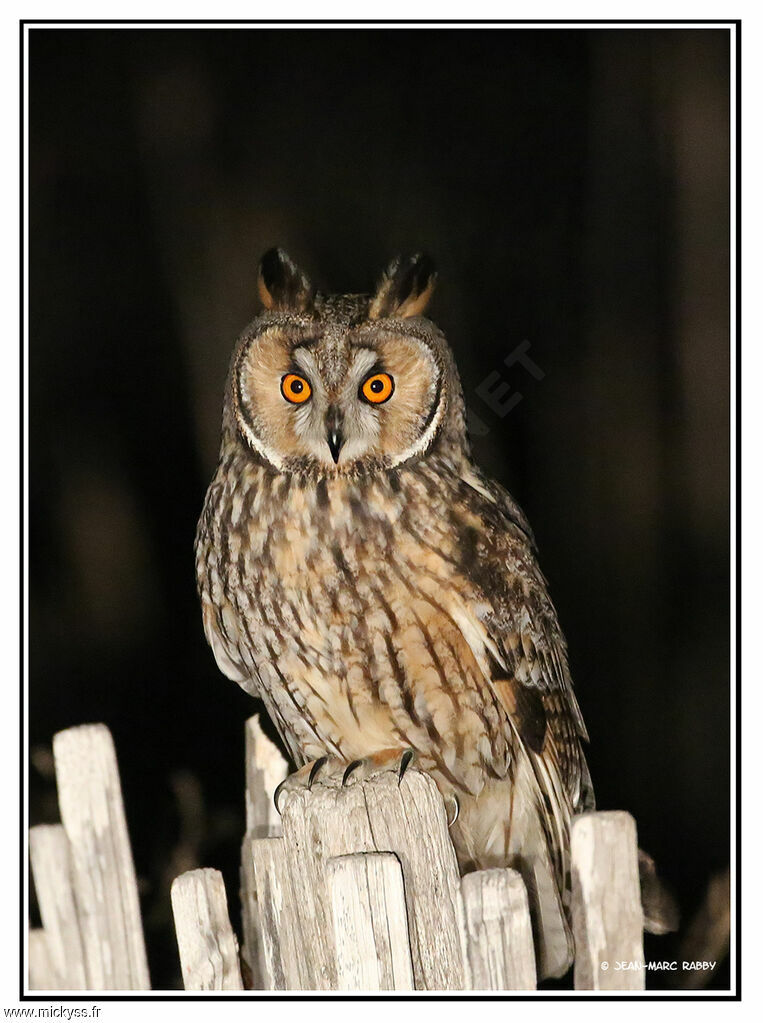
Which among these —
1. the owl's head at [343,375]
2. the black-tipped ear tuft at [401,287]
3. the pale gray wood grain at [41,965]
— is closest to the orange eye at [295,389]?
the owl's head at [343,375]

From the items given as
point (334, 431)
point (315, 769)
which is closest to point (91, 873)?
point (315, 769)

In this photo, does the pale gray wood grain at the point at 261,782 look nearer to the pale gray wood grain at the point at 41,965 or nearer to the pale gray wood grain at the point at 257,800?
the pale gray wood grain at the point at 257,800

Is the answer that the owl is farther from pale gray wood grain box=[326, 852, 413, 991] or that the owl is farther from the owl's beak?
pale gray wood grain box=[326, 852, 413, 991]

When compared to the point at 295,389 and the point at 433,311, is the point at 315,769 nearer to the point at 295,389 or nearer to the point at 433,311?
the point at 295,389

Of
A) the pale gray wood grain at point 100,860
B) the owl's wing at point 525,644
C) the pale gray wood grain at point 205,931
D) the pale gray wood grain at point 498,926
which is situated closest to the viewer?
the pale gray wood grain at point 498,926

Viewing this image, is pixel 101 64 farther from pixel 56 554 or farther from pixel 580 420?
pixel 580 420
